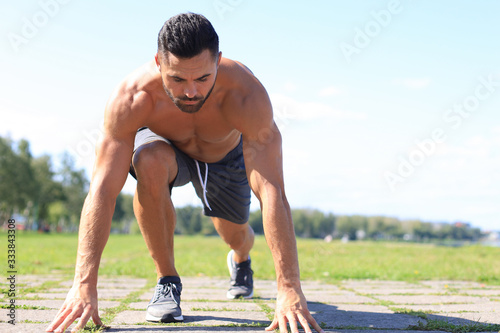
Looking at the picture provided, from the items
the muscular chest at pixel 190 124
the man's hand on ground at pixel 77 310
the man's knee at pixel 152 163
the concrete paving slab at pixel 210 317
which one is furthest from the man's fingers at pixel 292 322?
the muscular chest at pixel 190 124

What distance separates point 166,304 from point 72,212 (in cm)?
6255

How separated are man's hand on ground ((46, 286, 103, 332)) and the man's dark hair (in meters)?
1.32

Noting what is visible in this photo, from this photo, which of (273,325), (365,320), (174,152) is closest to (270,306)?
(365,320)

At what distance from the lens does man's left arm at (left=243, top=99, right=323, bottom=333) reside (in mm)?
2392

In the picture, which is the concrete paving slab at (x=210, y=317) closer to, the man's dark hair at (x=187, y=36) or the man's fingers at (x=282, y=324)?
the man's fingers at (x=282, y=324)

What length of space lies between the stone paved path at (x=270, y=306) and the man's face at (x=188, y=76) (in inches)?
49.9

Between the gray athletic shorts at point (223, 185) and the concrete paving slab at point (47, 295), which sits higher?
the gray athletic shorts at point (223, 185)

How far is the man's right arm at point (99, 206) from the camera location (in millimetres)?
2332

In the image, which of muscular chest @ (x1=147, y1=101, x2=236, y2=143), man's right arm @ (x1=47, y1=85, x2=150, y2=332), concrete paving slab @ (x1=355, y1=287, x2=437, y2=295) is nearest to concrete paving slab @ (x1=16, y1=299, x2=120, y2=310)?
man's right arm @ (x1=47, y1=85, x2=150, y2=332)

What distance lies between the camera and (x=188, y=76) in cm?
256

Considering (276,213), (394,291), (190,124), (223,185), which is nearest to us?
(276,213)

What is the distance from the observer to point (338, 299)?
3.91 m

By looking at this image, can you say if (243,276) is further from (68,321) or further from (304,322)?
(68,321)

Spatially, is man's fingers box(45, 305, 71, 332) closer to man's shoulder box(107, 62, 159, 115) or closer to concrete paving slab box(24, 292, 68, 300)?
man's shoulder box(107, 62, 159, 115)
